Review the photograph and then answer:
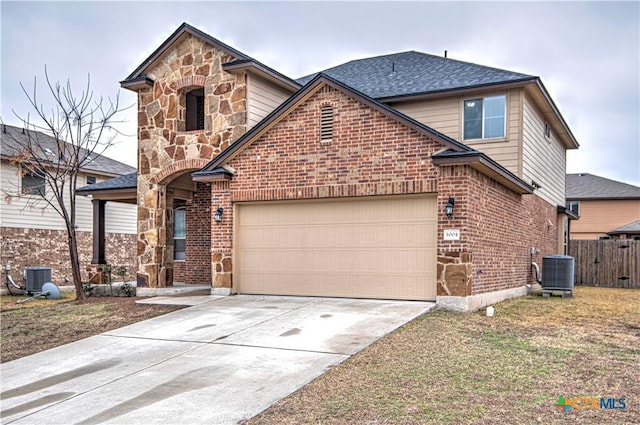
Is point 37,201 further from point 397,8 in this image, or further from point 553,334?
point 553,334

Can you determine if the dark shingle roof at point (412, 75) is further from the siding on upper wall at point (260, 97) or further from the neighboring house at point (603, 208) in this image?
the neighboring house at point (603, 208)

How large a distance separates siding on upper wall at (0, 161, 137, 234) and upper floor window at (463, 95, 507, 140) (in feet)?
47.8

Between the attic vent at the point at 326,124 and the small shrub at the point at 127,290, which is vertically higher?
the attic vent at the point at 326,124

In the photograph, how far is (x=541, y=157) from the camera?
17250mm

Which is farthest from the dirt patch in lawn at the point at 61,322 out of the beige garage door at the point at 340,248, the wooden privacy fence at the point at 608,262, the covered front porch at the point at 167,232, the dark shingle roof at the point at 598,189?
the dark shingle roof at the point at 598,189

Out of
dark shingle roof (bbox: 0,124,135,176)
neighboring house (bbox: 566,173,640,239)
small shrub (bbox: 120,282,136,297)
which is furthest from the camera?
neighboring house (bbox: 566,173,640,239)

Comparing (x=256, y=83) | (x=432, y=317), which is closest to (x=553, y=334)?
(x=432, y=317)

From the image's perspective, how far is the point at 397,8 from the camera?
57.2 feet

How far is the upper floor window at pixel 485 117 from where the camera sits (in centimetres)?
1457

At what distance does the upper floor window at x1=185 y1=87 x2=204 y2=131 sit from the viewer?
16.1 meters

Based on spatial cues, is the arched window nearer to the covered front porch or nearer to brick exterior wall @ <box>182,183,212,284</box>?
the covered front porch

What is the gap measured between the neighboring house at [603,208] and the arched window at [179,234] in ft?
86.7

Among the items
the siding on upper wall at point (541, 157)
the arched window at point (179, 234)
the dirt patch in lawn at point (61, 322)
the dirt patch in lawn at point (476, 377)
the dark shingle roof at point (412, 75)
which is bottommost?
the dirt patch in lawn at point (61, 322)

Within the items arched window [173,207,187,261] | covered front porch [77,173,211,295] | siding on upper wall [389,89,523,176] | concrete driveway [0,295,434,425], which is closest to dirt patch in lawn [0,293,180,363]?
concrete driveway [0,295,434,425]
